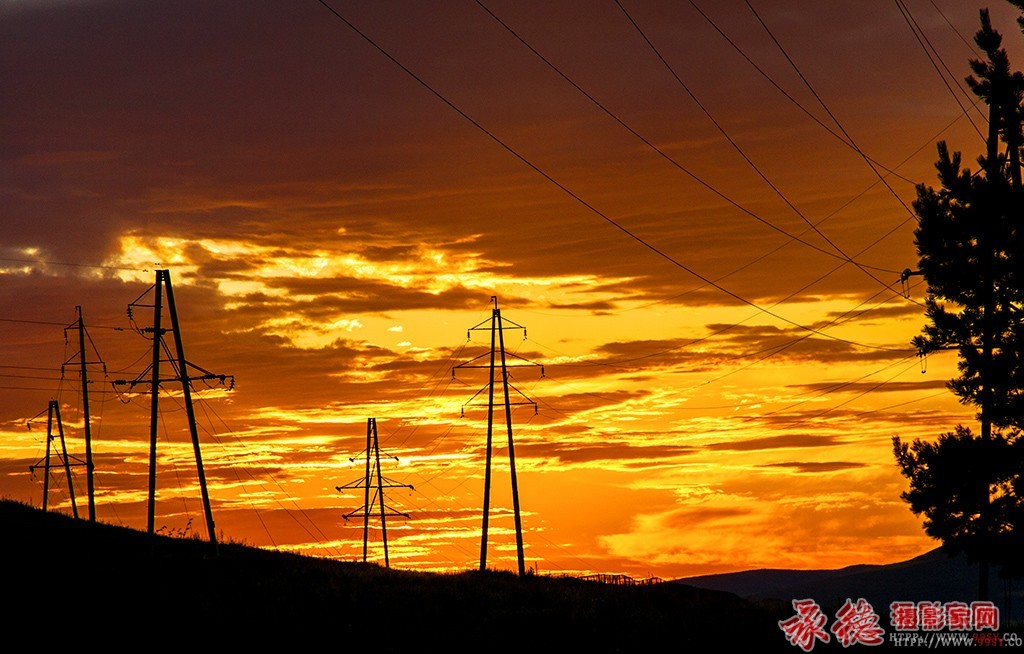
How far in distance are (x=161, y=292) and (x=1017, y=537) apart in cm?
3609

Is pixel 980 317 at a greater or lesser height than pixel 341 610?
greater

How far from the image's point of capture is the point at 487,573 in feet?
186

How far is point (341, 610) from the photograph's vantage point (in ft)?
103

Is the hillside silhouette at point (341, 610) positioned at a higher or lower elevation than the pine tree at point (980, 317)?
lower

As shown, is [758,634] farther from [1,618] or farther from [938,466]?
[1,618]

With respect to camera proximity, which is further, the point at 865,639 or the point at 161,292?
the point at 161,292

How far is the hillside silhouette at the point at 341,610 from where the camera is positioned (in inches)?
1109

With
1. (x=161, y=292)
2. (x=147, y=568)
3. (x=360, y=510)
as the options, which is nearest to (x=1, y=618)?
(x=147, y=568)

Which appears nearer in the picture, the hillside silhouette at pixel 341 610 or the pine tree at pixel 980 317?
the hillside silhouette at pixel 341 610

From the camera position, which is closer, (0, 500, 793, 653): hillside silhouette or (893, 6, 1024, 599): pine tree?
(0, 500, 793, 653): hillside silhouette

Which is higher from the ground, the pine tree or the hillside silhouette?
the pine tree

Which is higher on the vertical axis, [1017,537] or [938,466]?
[938,466]

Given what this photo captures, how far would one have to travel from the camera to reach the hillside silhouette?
2816 centimetres

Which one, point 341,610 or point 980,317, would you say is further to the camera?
point 980,317
